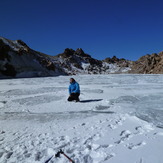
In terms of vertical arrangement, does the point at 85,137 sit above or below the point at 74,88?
below

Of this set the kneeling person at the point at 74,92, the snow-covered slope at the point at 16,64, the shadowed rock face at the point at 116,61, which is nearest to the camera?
the kneeling person at the point at 74,92

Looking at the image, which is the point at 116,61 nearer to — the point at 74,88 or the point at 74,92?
the point at 74,88

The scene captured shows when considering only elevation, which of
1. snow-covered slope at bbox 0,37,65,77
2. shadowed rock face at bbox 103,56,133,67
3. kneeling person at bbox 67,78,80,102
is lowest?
kneeling person at bbox 67,78,80,102

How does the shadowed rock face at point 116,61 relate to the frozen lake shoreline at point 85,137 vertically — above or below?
above

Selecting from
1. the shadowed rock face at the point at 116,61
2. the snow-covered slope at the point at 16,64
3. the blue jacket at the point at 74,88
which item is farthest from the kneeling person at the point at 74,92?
the shadowed rock face at the point at 116,61

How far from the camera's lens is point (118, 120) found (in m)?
3.84

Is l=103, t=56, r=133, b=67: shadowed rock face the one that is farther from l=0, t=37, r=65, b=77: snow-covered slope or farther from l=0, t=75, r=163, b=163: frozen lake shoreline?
l=0, t=75, r=163, b=163: frozen lake shoreline

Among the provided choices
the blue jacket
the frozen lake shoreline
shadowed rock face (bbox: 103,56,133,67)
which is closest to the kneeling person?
the blue jacket

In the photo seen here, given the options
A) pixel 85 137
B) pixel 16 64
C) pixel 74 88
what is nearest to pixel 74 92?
pixel 74 88

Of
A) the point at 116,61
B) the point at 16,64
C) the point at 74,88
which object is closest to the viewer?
the point at 74,88

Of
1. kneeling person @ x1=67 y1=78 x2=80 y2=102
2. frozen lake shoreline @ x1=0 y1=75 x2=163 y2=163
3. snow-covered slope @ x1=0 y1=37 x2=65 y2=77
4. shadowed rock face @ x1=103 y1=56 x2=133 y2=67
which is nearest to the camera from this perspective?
frozen lake shoreline @ x1=0 y1=75 x2=163 y2=163

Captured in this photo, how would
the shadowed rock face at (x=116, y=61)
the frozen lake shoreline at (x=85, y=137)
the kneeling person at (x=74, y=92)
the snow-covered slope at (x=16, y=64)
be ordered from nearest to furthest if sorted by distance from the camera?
the frozen lake shoreline at (x=85, y=137) < the kneeling person at (x=74, y=92) < the snow-covered slope at (x=16, y=64) < the shadowed rock face at (x=116, y=61)

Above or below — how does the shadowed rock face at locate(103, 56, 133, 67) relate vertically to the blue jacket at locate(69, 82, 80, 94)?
above

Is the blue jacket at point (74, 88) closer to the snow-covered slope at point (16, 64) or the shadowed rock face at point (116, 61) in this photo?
the snow-covered slope at point (16, 64)
